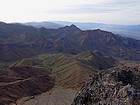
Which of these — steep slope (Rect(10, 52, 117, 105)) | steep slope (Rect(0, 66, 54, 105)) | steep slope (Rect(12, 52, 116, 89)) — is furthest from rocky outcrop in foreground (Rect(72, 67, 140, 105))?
steep slope (Rect(12, 52, 116, 89))

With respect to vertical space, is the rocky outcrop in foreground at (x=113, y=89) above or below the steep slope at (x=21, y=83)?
above

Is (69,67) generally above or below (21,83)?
below

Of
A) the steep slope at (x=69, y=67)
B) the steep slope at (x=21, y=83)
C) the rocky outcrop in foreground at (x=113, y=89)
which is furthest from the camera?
the steep slope at (x=69, y=67)

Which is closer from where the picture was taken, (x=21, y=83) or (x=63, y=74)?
(x=21, y=83)

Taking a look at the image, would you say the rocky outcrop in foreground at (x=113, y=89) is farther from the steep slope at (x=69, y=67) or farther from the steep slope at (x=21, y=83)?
the steep slope at (x=69, y=67)

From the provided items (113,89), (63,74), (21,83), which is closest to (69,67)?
(63,74)

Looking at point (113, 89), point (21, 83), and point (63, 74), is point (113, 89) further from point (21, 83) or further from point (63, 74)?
point (63, 74)

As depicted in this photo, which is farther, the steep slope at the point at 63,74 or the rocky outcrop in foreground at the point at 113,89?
the steep slope at the point at 63,74

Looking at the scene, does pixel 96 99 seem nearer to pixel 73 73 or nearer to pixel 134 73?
pixel 134 73

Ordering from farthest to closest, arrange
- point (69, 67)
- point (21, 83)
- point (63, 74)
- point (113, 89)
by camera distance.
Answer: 1. point (69, 67)
2. point (63, 74)
3. point (21, 83)
4. point (113, 89)

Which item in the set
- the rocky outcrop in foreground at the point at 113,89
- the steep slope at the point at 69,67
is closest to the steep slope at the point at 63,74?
the steep slope at the point at 69,67
